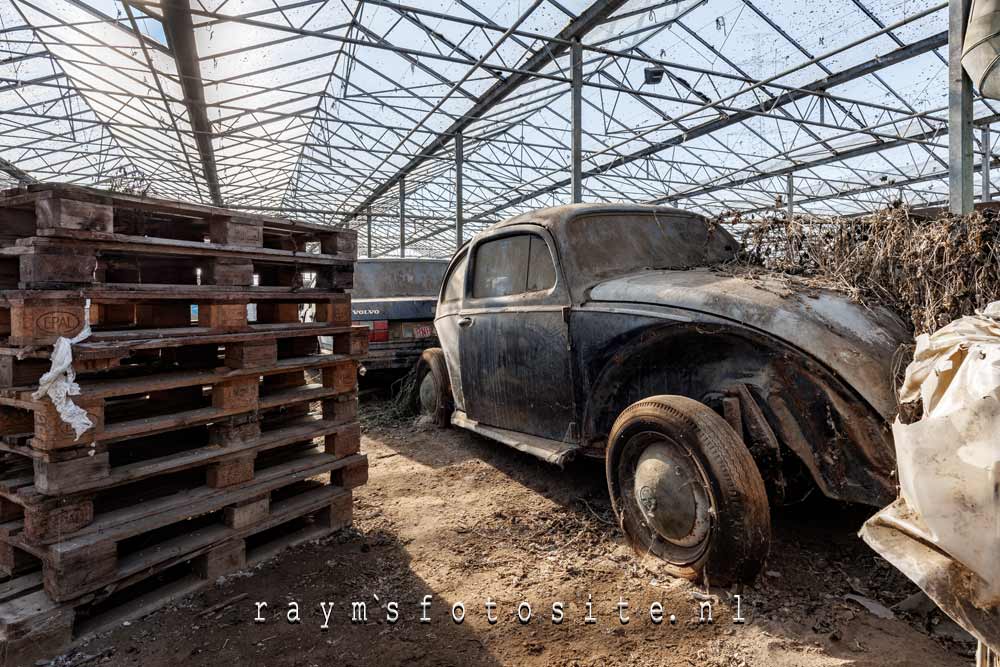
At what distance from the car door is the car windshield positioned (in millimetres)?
187

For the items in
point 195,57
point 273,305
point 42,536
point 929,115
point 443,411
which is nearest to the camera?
point 42,536

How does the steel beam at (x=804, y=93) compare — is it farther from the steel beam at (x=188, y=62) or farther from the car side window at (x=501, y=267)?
the steel beam at (x=188, y=62)

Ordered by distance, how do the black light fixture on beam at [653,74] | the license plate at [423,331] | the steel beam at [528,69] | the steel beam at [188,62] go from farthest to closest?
1. the black light fixture on beam at [653,74]
2. the steel beam at [528,69]
3. the steel beam at [188,62]
4. the license plate at [423,331]

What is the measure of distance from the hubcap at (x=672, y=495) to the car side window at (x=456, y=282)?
7.63 feet

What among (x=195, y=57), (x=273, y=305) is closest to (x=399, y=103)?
(x=195, y=57)

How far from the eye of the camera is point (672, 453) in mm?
2529

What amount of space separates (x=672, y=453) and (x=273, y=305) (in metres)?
2.32

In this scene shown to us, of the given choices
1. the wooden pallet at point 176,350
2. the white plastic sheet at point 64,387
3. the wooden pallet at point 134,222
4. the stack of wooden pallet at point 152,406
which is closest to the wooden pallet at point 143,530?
the stack of wooden pallet at point 152,406

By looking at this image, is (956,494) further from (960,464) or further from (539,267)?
(539,267)

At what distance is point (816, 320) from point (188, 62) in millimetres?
10857

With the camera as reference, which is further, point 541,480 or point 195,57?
point 195,57

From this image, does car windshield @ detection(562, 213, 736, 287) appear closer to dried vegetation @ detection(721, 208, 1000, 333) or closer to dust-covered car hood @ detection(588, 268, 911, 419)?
dried vegetation @ detection(721, 208, 1000, 333)

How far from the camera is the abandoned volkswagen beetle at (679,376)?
87.2 inches

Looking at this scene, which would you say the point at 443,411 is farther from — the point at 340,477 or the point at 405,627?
the point at 405,627
